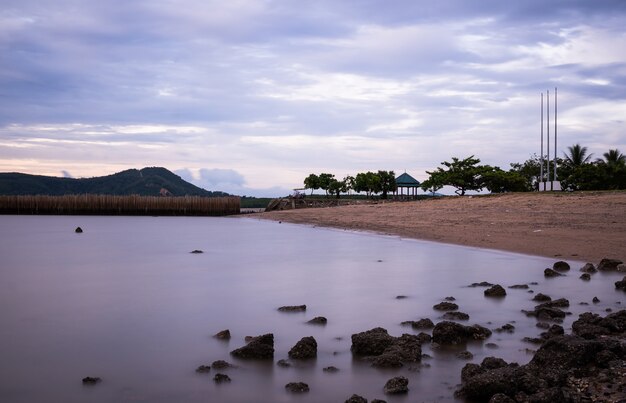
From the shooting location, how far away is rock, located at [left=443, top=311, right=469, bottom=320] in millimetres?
7473

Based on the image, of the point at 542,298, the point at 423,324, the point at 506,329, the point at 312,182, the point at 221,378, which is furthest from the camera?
the point at 312,182

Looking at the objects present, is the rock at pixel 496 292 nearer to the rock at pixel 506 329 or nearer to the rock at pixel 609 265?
the rock at pixel 506 329

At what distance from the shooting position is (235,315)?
856cm

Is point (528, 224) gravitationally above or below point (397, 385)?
above

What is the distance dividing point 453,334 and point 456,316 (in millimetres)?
1509

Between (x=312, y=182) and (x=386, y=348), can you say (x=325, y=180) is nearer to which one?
(x=312, y=182)

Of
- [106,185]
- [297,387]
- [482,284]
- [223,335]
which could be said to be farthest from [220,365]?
[106,185]

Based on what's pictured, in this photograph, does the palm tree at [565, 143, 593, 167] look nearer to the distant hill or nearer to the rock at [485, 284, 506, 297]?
the rock at [485, 284, 506, 297]

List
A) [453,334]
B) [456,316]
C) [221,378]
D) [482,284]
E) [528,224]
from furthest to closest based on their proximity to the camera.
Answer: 1. [528,224]
2. [482,284]
3. [456,316]
4. [453,334]
5. [221,378]

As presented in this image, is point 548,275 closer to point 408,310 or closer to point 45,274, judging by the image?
point 408,310

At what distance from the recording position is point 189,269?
594 inches

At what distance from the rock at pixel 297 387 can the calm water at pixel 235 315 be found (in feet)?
0.22

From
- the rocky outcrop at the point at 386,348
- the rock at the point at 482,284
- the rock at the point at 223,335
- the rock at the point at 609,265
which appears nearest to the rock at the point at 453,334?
the rocky outcrop at the point at 386,348

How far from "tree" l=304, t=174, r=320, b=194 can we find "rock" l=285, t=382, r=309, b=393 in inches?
2797
